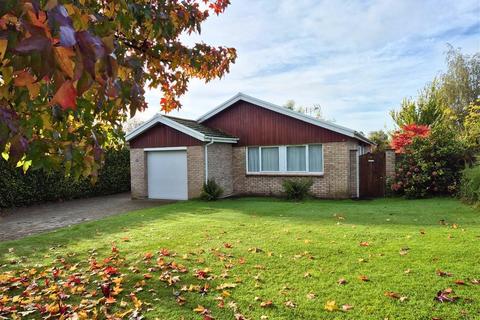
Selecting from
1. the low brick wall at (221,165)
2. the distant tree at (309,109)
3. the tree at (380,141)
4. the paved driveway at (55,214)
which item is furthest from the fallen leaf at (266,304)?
the distant tree at (309,109)

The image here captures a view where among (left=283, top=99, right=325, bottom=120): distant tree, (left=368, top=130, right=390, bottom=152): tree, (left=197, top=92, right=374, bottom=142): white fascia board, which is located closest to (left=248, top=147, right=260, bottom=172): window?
(left=197, top=92, right=374, bottom=142): white fascia board

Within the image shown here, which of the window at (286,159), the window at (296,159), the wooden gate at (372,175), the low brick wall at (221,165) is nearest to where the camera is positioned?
the wooden gate at (372,175)

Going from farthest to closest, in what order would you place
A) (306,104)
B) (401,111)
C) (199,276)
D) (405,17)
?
(306,104) → (401,111) → (405,17) → (199,276)

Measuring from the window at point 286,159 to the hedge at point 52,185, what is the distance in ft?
25.0

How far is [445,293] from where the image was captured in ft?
13.6

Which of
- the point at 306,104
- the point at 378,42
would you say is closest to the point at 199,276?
the point at 378,42

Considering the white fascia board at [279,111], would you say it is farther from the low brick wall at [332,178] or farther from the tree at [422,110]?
the tree at [422,110]

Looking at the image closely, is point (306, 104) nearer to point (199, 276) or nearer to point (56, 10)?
point (199, 276)

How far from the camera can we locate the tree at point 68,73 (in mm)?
1110

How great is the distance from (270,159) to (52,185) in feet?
33.5

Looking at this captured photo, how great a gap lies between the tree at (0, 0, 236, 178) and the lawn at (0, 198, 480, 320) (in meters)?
2.21

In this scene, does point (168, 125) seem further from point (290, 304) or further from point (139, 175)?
point (290, 304)

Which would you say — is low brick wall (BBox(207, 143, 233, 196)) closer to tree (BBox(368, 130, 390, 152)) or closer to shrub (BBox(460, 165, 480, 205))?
tree (BBox(368, 130, 390, 152))

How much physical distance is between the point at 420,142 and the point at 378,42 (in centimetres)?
455
